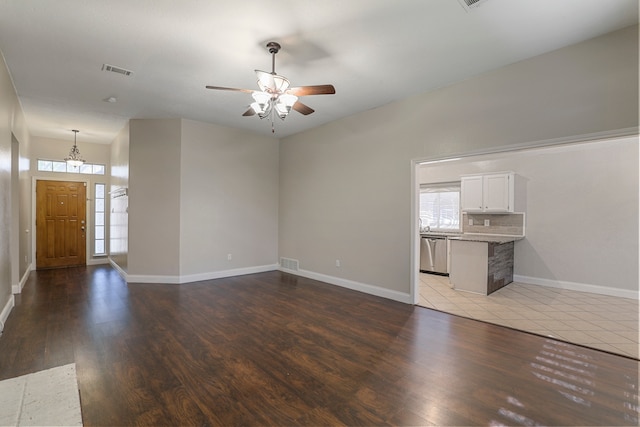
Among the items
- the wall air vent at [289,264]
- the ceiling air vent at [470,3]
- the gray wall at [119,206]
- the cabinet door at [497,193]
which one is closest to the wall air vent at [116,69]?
the gray wall at [119,206]

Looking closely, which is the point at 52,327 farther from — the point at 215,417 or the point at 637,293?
the point at 637,293

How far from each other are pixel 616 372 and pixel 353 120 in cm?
445

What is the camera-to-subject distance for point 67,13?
8.39ft

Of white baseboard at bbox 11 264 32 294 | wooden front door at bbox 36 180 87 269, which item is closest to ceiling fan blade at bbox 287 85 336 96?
white baseboard at bbox 11 264 32 294

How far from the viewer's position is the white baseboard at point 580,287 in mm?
4777

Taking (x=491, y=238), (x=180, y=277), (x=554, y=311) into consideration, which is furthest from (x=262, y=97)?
(x=491, y=238)

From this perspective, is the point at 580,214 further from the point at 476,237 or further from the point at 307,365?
the point at 307,365

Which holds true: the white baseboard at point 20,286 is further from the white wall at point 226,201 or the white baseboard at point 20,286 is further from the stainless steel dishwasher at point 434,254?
the stainless steel dishwasher at point 434,254

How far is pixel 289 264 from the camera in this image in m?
6.56

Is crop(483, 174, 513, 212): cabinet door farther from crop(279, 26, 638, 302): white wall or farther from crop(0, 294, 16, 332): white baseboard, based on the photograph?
crop(0, 294, 16, 332): white baseboard

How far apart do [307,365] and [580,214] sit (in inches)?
221

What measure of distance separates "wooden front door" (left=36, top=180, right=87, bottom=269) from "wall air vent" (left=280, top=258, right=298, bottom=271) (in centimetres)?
501

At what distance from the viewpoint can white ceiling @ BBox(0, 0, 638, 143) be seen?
8.21ft

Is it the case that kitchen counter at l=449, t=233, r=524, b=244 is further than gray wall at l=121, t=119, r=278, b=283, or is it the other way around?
gray wall at l=121, t=119, r=278, b=283
